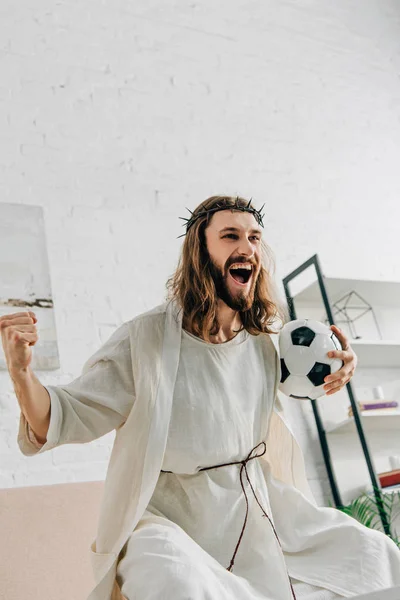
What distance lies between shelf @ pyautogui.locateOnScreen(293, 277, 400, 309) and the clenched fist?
195cm

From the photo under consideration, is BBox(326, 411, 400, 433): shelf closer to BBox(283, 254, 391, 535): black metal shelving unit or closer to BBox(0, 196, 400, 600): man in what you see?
BBox(283, 254, 391, 535): black metal shelving unit

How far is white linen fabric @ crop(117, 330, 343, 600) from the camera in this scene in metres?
1.39

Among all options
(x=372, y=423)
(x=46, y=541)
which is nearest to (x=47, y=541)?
(x=46, y=541)

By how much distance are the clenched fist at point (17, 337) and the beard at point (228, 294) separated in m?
0.59

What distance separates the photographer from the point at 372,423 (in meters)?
3.21

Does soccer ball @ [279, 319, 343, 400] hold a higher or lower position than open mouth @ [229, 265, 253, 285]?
lower

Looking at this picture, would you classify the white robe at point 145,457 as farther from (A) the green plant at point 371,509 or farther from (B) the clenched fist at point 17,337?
(A) the green plant at point 371,509

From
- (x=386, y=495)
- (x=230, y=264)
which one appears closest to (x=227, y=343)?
(x=230, y=264)

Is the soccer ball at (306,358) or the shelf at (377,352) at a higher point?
the shelf at (377,352)

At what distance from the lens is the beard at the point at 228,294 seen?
1.91 m

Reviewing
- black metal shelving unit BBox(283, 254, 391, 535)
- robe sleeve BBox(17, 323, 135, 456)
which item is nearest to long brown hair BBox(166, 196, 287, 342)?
robe sleeve BBox(17, 323, 135, 456)

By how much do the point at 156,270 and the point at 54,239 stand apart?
Result: 1.49 ft

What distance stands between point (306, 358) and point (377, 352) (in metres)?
1.58

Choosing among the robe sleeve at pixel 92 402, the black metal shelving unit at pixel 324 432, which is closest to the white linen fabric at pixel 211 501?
the robe sleeve at pixel 92 402
